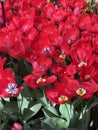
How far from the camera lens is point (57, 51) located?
1925 mm

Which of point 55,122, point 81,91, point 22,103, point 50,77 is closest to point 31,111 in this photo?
point 22,103

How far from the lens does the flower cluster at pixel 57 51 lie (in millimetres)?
1685

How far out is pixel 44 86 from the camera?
6.13ft

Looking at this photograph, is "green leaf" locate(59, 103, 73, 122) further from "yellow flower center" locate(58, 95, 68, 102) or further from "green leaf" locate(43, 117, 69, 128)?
"yellow flower center" locate(58, 95, 68, 102)

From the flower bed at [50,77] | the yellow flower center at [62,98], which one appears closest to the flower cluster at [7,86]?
the flower bed at [50,77]

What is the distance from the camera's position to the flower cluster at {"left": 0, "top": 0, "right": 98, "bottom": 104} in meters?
1.68

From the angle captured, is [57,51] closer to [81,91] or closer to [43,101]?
[43,101]

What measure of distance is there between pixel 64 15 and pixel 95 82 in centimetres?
77

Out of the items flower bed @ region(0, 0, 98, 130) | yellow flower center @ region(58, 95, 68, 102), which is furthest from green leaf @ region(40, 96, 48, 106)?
yellow flower center @ region(58, 95, 68, 102)

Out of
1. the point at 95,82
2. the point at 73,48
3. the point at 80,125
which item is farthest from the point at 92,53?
the point at 80,125

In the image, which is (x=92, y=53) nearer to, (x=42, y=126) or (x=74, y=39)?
(x=74, y=39)

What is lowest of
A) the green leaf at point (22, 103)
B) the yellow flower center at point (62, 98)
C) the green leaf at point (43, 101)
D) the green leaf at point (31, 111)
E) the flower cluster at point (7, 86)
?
the green leaf at point (31, 111)

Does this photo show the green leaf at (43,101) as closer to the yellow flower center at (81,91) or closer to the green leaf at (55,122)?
the green leaf at (55,122)

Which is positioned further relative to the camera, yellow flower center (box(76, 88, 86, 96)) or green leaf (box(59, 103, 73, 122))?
green leaf (box(59, 103, 73, 122))
